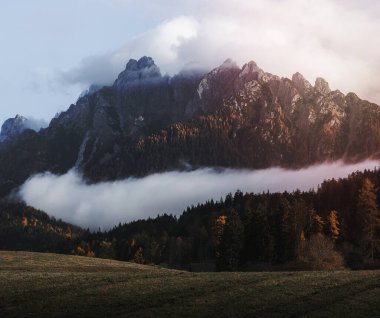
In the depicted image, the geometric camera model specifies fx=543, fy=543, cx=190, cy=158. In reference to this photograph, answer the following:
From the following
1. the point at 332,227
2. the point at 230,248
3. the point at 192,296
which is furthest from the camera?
the point at 332,227

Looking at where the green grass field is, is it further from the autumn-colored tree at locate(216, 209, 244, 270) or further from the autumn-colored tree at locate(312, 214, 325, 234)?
the autumn-colored tree at locate(312, 214, 325, 234)

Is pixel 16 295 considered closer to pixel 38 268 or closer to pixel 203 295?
pixel 203 295

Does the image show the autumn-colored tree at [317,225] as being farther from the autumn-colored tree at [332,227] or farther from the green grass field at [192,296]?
the green grass field at [192,296]

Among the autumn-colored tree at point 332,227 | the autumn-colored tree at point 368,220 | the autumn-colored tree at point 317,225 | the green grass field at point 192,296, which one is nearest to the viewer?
the green grass field at point 192,296

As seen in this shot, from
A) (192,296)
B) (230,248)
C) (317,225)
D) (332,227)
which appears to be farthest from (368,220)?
(192,296)

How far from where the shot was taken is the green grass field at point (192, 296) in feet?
133

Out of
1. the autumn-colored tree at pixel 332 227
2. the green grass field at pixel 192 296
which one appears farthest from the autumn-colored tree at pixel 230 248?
the green grass field at pixel 192 296

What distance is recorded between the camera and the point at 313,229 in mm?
139375

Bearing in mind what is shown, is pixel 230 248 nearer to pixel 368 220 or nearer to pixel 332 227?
pixel 332 227

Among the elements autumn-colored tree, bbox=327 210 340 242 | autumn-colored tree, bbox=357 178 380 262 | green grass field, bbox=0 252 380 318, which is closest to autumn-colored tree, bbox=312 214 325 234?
autumn-colored tree, bbox=327 210 340 242

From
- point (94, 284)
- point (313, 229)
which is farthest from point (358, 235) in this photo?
point (94, 284)

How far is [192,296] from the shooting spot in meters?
46.7

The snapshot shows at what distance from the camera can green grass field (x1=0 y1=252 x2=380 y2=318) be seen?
40.5m

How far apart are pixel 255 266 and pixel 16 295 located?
74.4 m
